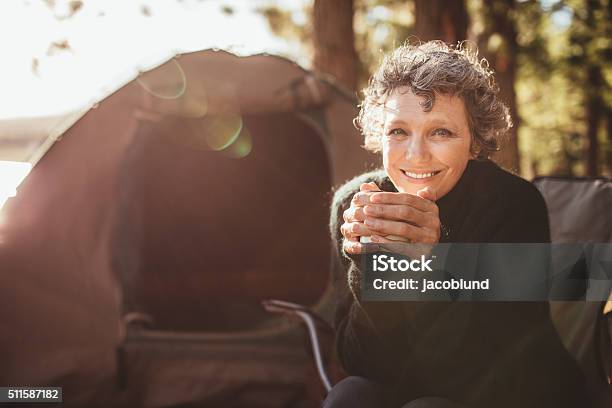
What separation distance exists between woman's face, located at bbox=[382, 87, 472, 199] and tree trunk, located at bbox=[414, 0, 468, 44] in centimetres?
300

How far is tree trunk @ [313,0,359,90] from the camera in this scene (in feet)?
15.6

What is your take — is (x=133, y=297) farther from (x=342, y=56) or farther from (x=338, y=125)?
(x=342, y=56)

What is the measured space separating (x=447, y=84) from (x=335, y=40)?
3329 mm

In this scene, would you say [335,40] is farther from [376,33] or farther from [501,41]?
[376,33]

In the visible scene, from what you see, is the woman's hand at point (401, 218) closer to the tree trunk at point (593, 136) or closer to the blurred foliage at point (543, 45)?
the blurred foliage at point (543, 45)

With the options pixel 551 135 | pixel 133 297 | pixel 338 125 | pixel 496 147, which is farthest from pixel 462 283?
pixel 551 135

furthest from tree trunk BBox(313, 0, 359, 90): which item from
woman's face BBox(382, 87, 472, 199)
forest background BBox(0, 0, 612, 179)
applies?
woman's face BBox(382, 87, 472, 199)

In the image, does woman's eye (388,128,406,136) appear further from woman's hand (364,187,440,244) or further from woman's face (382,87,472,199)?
woman's hand (364,187,440,244)

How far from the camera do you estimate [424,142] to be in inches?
64.1

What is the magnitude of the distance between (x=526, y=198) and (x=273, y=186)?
325 centimetres

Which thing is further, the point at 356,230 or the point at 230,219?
the point at 230,219

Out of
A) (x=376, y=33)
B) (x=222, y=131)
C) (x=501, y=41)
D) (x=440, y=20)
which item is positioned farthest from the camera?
(x=376, y=33)

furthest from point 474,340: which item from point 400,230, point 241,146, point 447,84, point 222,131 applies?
point 241,146

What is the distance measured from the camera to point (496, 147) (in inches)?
71.9
